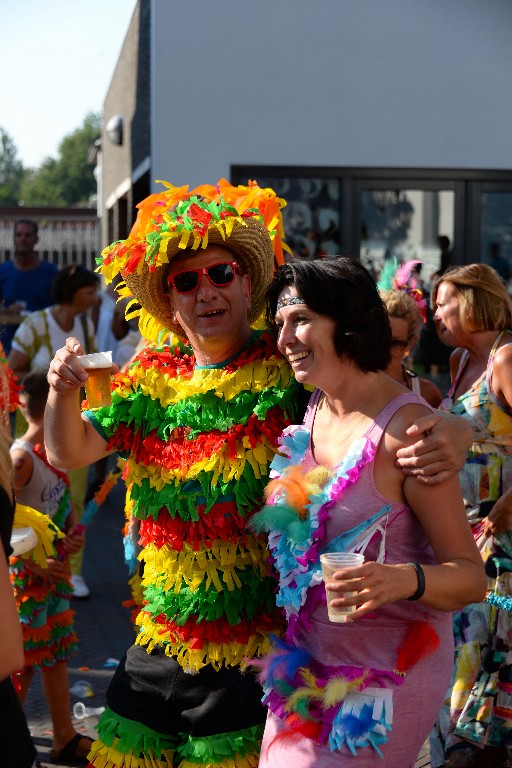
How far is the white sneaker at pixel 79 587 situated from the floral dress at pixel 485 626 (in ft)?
10.4

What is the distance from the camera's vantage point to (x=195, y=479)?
2777mm

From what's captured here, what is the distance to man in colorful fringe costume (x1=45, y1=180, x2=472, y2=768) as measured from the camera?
8.91 ft

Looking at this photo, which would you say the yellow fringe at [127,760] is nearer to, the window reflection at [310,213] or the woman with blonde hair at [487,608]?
the woman with blonde hair at [487,608]

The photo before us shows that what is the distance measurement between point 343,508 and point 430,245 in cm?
815

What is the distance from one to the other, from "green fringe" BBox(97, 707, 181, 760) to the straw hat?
1.18 metres

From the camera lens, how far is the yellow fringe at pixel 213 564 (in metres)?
2.74

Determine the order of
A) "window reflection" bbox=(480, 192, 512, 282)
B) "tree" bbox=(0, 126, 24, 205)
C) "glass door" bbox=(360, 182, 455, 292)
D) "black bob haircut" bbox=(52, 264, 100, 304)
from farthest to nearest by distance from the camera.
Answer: "tree" bbox=(0, 126, 24, 205), "window reflection" bbox=(480, 192, 512, 282), "glass door" bbox=(360, 182, 455, 292), "black bob haircut" bbox=(52, 264, 100, 304)

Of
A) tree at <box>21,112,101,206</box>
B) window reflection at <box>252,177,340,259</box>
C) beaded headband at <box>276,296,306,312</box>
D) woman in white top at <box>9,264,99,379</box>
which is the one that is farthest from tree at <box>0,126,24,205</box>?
beaded headband at <box>276,296,306,312</box>

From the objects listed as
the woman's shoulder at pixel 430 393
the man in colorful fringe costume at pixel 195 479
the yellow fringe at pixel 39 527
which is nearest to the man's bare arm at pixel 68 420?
the man in colorful fringe costume at pixel 195 479

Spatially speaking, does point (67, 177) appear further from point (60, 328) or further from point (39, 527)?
point (39, 527)

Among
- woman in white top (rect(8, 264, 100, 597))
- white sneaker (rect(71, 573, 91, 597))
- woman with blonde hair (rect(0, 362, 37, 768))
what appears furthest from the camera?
woman in white top (rect(8, 264, 100, 597))

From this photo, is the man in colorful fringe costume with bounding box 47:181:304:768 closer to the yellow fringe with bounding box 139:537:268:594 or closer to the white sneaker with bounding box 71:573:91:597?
the yellow fringe with bounding box 139:537:268:594

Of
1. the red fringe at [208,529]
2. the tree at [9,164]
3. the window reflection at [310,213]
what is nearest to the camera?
the red fringe at [208,529]

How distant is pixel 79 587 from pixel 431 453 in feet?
15.9
